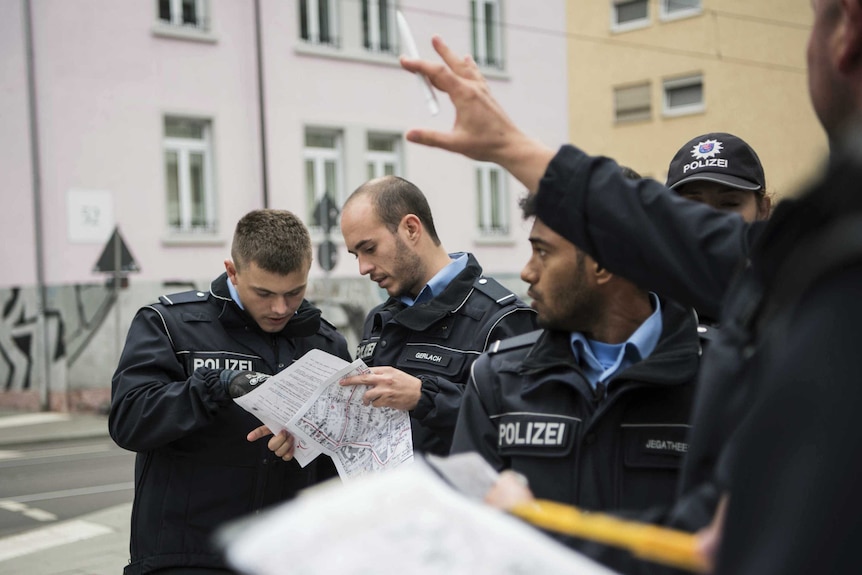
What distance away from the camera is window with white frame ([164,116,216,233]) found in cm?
1677

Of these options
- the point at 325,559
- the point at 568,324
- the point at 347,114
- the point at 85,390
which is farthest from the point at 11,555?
the point at 347,114

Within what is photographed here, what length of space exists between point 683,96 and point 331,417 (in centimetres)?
2567

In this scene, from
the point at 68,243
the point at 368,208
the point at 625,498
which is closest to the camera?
the point at 625,498

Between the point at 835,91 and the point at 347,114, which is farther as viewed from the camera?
the point at 347,114

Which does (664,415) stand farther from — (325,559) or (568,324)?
(325,559)

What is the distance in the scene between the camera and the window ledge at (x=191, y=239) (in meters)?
16.3

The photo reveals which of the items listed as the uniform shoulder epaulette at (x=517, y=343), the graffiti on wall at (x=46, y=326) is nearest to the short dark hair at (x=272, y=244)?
the uniform shoulder epaulette at (x=517, y=343)

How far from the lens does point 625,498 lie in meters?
2.09

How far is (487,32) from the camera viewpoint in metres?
21.2

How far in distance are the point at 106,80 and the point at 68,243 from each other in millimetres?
2767

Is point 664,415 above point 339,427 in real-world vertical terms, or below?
above

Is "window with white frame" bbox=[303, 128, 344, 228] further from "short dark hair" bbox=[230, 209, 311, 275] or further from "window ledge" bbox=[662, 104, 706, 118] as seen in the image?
"short dark hair" bbox=[230, 209, 311, 275]

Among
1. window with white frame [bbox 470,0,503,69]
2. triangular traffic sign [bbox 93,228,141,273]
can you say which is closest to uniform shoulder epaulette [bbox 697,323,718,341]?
triangular traffic sign [bbox 93,228,141,273]

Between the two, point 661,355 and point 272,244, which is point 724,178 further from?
point 272,244
